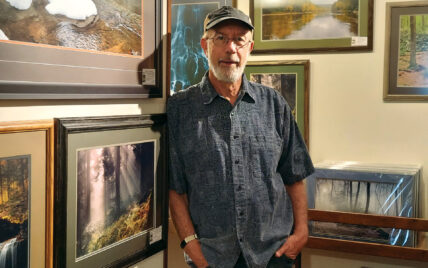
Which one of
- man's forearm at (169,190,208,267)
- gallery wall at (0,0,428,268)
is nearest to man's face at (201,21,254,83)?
man's forearm at (169,190,208,267)

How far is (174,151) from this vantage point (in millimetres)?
1481

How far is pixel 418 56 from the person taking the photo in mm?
2346

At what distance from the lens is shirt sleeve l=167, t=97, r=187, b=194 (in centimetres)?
148

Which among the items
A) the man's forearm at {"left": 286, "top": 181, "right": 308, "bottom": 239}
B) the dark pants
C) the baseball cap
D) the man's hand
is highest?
the baseball cap

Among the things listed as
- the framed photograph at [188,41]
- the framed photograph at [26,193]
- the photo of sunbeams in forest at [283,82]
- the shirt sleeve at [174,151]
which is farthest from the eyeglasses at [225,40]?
the photo of sunbeams in forest at [283,82]

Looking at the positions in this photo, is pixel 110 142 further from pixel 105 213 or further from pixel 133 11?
pixel 133 11

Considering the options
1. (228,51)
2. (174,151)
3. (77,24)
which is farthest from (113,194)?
(228,51)

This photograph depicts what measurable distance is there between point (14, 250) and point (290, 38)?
6.47ft

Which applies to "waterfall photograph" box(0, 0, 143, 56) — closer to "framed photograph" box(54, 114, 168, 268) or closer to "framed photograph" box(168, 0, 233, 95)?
"framed photograph" box(54, 114, 168, 268)

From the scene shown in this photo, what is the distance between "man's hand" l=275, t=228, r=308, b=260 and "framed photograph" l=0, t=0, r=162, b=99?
66 centimetres

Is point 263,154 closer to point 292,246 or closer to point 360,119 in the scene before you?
point 292,246

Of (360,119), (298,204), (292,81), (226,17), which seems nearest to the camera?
(226,17)

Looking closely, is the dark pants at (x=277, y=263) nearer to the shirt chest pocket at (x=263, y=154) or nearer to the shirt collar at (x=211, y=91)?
the shirt chest pocket at (x=263, y=154)

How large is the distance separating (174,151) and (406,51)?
1468mm
